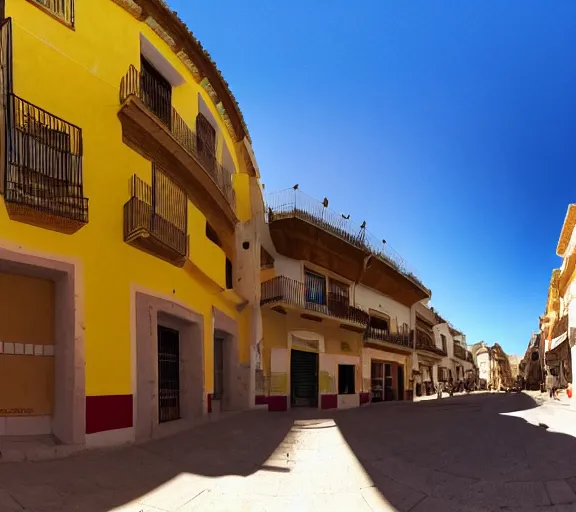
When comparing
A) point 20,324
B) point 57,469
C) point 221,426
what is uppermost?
point 20,324

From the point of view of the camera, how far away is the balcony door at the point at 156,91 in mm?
11109

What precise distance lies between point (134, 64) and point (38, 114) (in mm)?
3302

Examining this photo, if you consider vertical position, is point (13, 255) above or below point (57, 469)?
above

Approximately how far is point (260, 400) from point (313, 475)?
9969mm

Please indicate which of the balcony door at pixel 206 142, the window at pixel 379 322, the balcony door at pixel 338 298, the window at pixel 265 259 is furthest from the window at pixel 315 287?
the balcony door at pixel 206 142

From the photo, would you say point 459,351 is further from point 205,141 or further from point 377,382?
point 205,141

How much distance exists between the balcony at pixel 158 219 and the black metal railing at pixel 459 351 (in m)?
43.5

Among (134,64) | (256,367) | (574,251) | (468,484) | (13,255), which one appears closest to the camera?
(468,484)

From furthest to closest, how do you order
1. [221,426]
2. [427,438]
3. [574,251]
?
1. [574,251]
2. [221,426]
3. [427,438]

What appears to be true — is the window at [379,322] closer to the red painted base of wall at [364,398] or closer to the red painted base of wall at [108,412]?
the red painted base of wall at [364,398]

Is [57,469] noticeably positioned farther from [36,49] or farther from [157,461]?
[36,49]

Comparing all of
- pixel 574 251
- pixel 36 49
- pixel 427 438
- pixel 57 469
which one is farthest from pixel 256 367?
pixel 574 251

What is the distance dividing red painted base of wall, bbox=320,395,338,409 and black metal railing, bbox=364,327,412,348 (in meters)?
4.06

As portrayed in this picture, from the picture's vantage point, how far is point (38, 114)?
756cm
